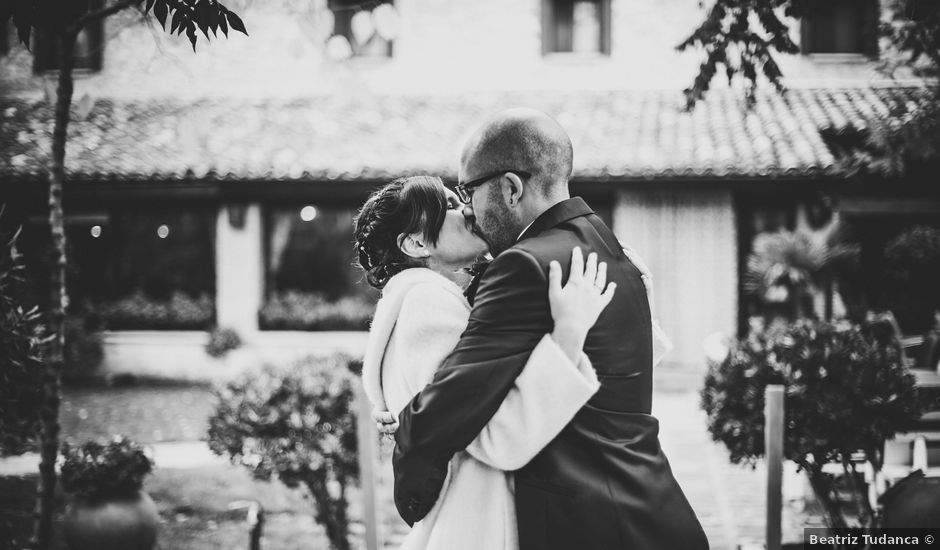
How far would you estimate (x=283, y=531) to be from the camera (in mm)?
6230

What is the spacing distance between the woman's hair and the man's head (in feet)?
0.72

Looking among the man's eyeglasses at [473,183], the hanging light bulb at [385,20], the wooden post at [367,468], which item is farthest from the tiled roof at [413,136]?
the man's eyeglasses at [473,183]

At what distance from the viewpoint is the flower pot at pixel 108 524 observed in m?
4.95

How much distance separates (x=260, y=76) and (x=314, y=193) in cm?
340

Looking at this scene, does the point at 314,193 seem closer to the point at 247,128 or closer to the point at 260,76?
the point at 247,128

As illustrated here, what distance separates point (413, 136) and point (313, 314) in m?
3.47

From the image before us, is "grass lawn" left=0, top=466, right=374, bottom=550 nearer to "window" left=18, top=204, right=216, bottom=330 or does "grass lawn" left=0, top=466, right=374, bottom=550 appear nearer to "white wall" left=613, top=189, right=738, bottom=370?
"window" left=18, top=204, right=216, bottom=330

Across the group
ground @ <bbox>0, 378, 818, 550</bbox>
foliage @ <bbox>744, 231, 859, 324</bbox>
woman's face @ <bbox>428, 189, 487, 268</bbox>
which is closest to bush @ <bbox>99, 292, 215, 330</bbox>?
ground @ <bbox>0, 378, 818, 550</bbox>

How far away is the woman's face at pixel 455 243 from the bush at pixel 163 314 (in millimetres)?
12775

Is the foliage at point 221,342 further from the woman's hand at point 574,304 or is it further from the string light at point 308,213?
the woman's hand at point 574,304

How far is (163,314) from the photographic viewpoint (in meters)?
14.6

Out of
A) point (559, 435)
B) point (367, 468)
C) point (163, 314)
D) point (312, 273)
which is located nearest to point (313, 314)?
point (312, 273)

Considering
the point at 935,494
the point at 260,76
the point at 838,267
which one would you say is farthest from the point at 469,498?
the point at 260,76

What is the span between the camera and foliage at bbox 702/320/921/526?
439 cm
